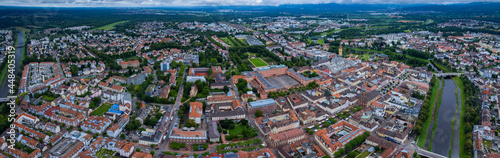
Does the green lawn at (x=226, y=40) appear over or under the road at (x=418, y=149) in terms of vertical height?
over

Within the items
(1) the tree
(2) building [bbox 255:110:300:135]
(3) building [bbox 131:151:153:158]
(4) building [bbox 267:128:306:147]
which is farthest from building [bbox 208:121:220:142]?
(3) building [bbox 131:151:153:158]

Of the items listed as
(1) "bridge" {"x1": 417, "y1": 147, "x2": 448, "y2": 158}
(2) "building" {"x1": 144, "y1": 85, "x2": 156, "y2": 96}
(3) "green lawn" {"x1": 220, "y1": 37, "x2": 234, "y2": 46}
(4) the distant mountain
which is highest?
(4) the distant mountain

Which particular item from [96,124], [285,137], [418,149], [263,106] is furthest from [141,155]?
[418,149]

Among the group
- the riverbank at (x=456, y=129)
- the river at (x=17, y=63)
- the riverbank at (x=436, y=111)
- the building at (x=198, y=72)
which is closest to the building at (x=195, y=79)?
the building at (x=198, y=72)

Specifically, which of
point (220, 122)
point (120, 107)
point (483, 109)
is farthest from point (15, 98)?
point (483, 109)

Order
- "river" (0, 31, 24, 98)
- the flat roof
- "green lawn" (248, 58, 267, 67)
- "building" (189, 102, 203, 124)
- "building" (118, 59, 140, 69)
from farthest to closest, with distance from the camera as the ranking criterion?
"green lawn" (248, 58, 267, 67)
"building" (118, 59, 140, 69)
"river" (0, 31, 24, 98)
the flat roof
"building" (189, 102, 203, 124)

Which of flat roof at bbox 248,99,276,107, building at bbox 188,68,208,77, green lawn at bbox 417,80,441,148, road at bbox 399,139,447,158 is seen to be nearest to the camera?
road at bbox 399,139,447,158

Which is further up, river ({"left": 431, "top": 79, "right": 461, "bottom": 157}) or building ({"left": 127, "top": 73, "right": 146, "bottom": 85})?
building ({"left": 127, "top": 73, "right": 146, "bottom": 85})

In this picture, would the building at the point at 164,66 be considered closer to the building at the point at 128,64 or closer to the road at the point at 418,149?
the building at the point at 128,64

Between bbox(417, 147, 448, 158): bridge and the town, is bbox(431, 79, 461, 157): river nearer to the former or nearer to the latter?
the town
